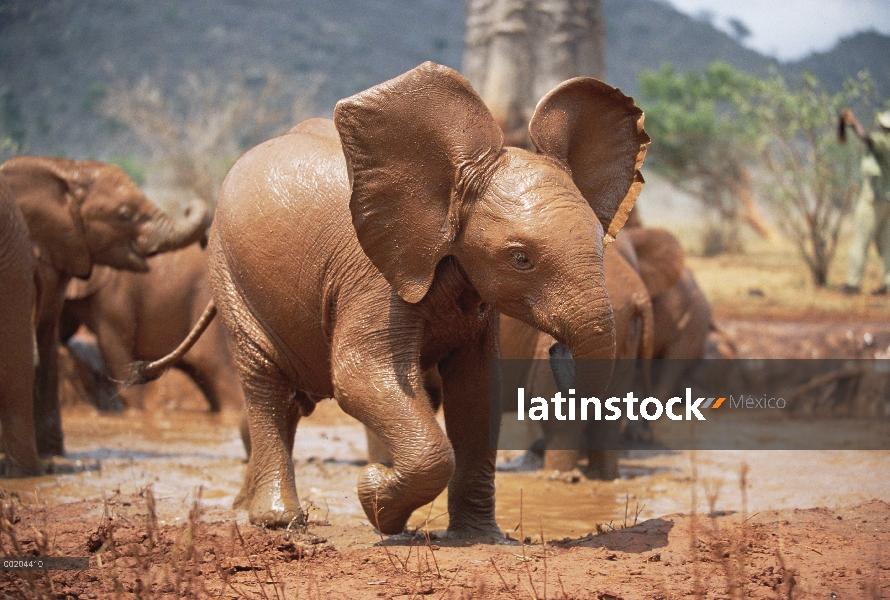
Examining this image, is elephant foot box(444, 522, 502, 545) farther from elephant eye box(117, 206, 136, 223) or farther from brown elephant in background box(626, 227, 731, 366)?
elephant eye box(117, 206, 136, 223)

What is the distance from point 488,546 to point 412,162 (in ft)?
5.28

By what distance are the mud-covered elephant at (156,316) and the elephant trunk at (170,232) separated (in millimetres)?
1112

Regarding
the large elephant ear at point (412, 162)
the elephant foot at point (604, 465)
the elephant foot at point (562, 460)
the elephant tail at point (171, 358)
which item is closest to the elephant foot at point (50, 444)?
the elephant tail at point (171, 358)

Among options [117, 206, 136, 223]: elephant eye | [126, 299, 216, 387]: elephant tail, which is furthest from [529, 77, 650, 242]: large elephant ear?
[117, 206, 136, 223]: elephant eye

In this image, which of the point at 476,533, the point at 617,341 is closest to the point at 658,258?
the point at 617,341

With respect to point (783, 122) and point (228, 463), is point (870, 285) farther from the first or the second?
point (228, 463)

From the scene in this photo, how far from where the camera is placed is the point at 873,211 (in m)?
13.1

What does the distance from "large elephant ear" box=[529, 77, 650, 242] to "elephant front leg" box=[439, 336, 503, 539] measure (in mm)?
797

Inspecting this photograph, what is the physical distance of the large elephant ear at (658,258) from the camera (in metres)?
8.34

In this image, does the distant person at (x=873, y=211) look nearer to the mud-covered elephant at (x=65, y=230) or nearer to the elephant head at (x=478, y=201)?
the mud-covered elephant at (x=65, y=230)

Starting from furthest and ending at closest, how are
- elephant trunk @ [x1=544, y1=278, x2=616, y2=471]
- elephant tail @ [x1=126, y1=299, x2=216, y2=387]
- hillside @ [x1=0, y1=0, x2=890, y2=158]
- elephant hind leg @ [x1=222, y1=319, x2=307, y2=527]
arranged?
hillside @ [x1=0, y1=0, x2=890, y2=158] → elephant tail @ [x1=126, y1=299, x2=216, y2=387] → elephant hind leg @ [x1=222, y1=319, x2=307, y2=527] → elephant trunk @ [x1=544, y1=278, x2=616, y2=471]

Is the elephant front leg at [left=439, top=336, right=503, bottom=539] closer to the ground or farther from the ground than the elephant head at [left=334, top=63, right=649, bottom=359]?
closer to the ground

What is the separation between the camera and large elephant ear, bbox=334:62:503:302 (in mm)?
4109

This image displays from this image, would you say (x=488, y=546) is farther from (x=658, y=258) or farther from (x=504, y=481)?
(x=658, y=258)
